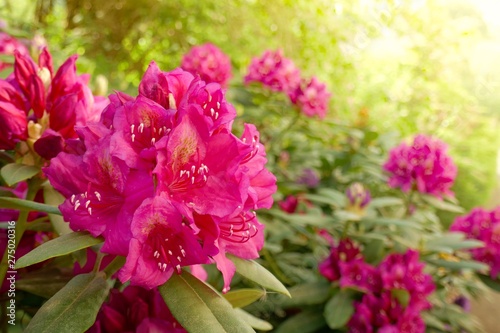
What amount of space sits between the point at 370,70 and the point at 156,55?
3111mm

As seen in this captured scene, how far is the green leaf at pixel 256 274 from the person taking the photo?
0.74 metres

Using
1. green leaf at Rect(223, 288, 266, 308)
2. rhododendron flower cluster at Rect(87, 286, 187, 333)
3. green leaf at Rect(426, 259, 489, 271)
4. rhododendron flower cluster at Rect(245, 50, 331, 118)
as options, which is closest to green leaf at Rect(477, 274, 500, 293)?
green leaf at Rect(426, 259, 489, 271)

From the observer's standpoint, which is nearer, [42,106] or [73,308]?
[73,308]

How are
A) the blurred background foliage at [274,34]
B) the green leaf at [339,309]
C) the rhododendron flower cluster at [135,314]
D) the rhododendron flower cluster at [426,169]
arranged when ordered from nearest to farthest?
the rhododendron flower cluster at [135,314] < the green leaf at [339,309] < the rhododendron flower cluster at [426,169] < the blurred background foliage at [274,34]

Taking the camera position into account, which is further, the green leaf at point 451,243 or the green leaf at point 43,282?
the green leaf at point 451,243

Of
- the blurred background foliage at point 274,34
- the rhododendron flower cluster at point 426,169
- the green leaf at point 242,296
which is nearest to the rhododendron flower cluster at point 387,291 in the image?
the rhododendron flower cluster at point 426,169

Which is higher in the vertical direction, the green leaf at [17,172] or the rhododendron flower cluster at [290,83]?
the green leaf at [17,172]

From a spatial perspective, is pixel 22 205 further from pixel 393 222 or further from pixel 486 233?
pixel 486 233

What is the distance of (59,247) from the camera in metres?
0.63

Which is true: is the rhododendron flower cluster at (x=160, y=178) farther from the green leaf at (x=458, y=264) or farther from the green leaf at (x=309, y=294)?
the green leaf at (x=458, y=264)

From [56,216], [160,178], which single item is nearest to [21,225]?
[56,216]

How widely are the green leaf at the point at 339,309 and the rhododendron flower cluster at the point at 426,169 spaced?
0.56 meters

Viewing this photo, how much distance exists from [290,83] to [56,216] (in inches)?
67.7

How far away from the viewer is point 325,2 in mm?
4074
